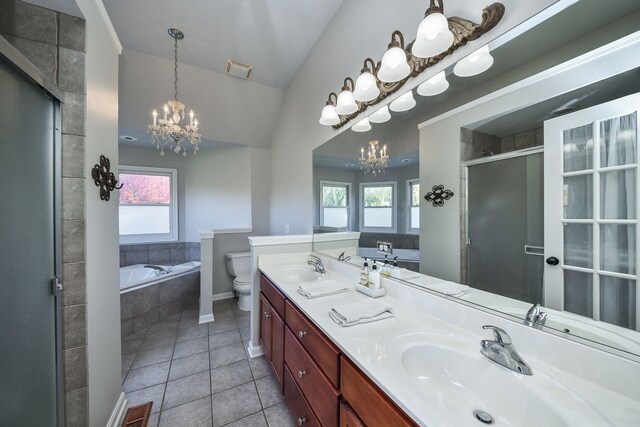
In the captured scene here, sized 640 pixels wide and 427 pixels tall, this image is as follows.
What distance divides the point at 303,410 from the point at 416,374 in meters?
0.71

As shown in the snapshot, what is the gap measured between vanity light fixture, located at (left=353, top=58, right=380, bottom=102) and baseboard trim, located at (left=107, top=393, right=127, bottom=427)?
99.6 inches

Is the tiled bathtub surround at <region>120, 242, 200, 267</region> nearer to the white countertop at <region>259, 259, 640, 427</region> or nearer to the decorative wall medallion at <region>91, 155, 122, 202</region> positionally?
the decorative wall medallion at <region>91, 155, 122, 202</region>

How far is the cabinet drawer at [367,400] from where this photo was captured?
24.3 inches

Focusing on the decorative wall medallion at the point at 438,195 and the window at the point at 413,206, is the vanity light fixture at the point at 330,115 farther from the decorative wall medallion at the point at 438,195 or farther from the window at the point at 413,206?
the decorative wall medallion at the point at 438,195

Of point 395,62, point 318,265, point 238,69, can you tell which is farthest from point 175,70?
point 318,265

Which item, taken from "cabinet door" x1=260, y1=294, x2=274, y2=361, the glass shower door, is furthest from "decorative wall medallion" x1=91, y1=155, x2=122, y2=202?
the glass shower door

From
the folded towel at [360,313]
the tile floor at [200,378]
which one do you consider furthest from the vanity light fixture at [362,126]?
the tile floor at [200,378]

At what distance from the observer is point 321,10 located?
1.95 m

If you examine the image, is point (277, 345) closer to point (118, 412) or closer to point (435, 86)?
point (118, 412)

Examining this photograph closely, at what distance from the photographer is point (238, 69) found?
267cm

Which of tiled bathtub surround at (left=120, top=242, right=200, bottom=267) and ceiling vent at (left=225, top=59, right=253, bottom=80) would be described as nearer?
ceiling vent at (left=225, top=59, right=253, bottom=80)

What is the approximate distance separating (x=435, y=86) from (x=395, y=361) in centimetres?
124

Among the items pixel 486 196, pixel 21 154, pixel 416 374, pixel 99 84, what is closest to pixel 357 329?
pixel 416 374

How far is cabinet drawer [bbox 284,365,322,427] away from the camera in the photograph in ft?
3.55
